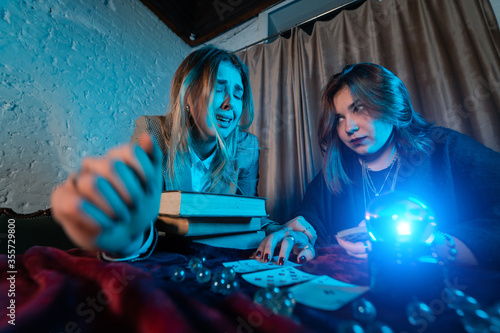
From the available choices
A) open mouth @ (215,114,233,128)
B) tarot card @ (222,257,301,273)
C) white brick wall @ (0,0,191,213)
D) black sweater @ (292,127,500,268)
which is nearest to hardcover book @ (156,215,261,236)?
tarot card @ (222,257,301,273)

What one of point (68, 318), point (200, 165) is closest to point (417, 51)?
point (200, 165)

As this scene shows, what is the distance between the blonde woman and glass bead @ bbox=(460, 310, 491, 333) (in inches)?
13.3

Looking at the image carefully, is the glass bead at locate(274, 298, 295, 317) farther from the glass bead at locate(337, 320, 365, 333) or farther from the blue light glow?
the blue light glow

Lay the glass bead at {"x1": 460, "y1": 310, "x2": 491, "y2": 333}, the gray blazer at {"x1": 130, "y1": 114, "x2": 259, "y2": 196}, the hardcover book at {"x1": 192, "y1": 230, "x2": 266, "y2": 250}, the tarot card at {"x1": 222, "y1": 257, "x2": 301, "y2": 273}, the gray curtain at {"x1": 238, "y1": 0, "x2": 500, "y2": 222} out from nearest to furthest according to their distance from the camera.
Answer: the glass bead at {"x1": 460, "y1": 310, "x2": 491, "y2": 333} → the tarot card at {"x1": 222, "y1": 257, "x2": 301, "y2": 273} → the hardcover book at {"x1": 192, "y1": 230, "x2": 266, "y2": 250} → the gray blazer at {"x1": 130, "y1": 114, "x2": 259, "y2": 196} → the gray curtain at {"x1": 238, "y1": 0, "x2": 500, "y2": 222}

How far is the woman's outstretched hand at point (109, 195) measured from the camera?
0.21 metres

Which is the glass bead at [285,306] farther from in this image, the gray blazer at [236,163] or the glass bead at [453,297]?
the gray blazer at [236,163]

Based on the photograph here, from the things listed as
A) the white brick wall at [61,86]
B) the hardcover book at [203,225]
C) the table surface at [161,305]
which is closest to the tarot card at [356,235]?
the table surface at [161,305]

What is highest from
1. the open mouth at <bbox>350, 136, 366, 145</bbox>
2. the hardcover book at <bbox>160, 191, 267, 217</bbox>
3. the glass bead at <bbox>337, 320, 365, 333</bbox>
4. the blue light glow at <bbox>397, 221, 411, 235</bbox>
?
the open mouth at <bbox>350, 136, 366, 145</bbox>

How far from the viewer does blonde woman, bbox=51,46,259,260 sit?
0.22 m

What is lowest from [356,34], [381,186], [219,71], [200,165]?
[381,186]

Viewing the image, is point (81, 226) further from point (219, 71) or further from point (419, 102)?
point (419, 102)

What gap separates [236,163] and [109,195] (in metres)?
0.81

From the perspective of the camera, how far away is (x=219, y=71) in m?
0.86

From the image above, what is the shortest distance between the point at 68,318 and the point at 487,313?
1.34 ft
